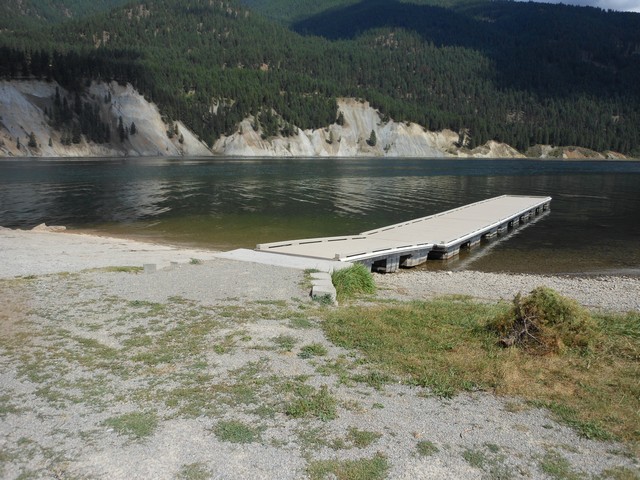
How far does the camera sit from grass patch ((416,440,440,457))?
21.0 ft

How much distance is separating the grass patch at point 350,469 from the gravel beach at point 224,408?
0.9 inches

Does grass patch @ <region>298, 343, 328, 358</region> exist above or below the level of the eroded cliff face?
below

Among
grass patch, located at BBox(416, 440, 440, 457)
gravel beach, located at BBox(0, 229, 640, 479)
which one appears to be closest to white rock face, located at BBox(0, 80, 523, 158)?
gravel beach, located at BBox(0, 229, 640, 479)

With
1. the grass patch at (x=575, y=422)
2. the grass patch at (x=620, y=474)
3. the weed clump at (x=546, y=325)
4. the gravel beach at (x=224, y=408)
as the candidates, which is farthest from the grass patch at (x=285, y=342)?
the grass patch at (x=620, y=474)

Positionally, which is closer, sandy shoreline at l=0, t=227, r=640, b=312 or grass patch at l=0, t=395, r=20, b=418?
grass patch at l=0, t=395, r=20, b=418

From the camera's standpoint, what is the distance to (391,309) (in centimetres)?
1269

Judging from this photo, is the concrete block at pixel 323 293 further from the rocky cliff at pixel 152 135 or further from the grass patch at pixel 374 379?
the rocky cliff at pixel 152 135

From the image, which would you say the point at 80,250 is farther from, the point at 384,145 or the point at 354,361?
the point at 384,145

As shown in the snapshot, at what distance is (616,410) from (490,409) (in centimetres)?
175

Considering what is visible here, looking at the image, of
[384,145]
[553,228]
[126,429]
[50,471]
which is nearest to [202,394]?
[126,429]

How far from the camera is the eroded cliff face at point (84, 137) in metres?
112

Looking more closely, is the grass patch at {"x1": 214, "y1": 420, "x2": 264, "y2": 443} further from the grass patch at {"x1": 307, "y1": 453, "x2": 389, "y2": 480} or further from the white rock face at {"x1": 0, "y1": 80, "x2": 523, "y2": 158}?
the white rock face at {"x1": 0, "y1": 80, "x2": 523, "y2": 158}

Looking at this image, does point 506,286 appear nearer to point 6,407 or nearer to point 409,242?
point 409,242

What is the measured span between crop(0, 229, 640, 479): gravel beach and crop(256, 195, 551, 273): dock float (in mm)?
8083
